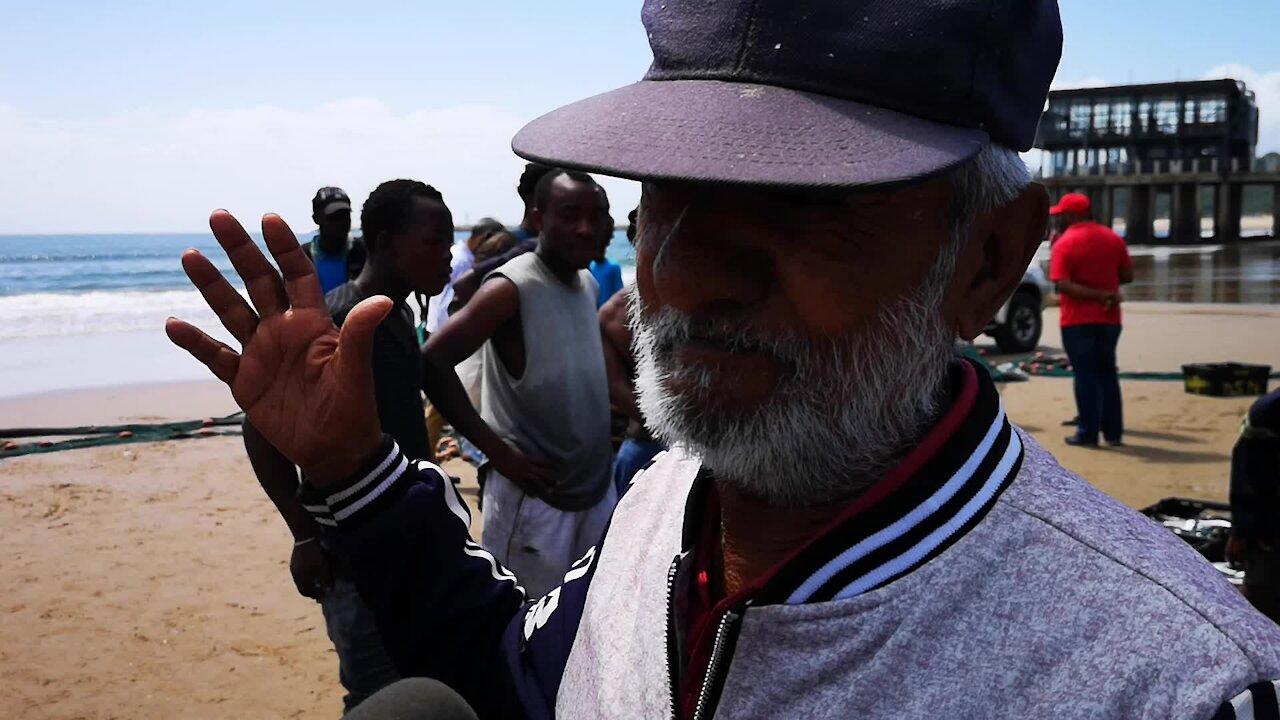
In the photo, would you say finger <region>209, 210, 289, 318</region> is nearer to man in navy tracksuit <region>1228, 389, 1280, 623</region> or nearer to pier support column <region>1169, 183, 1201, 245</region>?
man in navy tracksuit <region>1228, 389, 1280, 623</region>

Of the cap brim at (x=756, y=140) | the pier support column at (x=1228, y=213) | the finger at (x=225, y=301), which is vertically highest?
the cap brim at (x=756, y=140)

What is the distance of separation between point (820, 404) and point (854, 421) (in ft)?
0.17

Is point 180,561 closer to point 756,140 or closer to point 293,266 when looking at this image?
point 293,266

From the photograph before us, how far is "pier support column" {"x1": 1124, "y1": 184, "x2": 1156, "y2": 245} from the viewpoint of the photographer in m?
58.6

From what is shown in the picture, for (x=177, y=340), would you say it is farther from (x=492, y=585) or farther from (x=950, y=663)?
(x=950, y=663)

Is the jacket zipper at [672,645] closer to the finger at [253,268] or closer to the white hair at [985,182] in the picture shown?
the white hair at [985,182]

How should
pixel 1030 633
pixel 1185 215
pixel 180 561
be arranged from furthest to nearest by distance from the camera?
pixel 1185 215 < pixel 180 561 < pixel 1030 633

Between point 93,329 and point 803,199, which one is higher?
point 803,199

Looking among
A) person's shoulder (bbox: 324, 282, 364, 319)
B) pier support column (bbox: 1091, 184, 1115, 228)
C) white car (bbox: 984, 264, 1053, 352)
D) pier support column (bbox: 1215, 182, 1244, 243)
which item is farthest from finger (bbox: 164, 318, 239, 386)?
pier support column (bbox: 1215, 182, 1244, 243)

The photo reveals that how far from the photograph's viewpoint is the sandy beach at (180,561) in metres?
4.89

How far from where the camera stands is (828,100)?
1185 millimetres

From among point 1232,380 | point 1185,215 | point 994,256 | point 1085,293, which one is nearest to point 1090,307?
point 1085,293

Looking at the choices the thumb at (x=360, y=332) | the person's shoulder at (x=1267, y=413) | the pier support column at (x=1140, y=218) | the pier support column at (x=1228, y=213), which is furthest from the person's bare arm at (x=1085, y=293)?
the pier support column at (x=1228, y=213)

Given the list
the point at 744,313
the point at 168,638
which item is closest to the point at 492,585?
the point at 744,313
